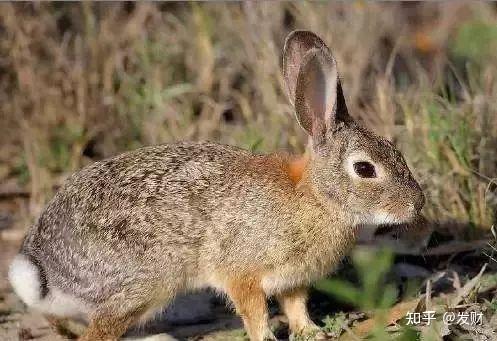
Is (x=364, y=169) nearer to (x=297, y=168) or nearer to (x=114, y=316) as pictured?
(x=297, y=168)

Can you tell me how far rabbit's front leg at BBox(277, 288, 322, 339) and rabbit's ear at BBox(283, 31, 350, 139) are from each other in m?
0.80

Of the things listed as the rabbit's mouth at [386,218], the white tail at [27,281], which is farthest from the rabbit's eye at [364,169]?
the white tail at [27,281]

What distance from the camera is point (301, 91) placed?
498 cm

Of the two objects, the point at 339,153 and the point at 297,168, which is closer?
the point at 339,153

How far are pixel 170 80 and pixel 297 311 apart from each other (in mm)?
2758

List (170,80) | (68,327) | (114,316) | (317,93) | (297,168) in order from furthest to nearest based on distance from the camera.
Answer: (170,80) < (68,327) < (297,168) < (317,93) < (114,316)

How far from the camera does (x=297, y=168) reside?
5.17 metres

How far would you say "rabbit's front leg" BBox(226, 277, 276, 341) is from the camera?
4.94 m

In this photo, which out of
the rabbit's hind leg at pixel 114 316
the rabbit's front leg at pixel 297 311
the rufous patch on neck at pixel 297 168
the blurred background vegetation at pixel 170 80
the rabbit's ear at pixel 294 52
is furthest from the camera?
the blurred background vegetation at pixel 170 80

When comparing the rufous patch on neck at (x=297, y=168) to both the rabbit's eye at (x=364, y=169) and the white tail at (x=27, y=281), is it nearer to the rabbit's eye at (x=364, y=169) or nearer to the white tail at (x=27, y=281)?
the rabbit's eye at (x=364, y=169)

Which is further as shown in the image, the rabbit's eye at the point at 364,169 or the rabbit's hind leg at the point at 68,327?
the rabbit's hind leg at the point at 68,327

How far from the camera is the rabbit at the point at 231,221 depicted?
16.1 feet

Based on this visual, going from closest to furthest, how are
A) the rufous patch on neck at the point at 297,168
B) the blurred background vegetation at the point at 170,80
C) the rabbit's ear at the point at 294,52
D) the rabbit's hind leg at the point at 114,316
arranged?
the rabbit's hind leg at the point at 114,316
the rabbit's ear at the point at 294,52
the rufous patch on neck at the point at 297,168
the blurred background vegetation at the point at 170,80

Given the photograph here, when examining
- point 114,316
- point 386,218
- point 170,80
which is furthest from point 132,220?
point 170,80
